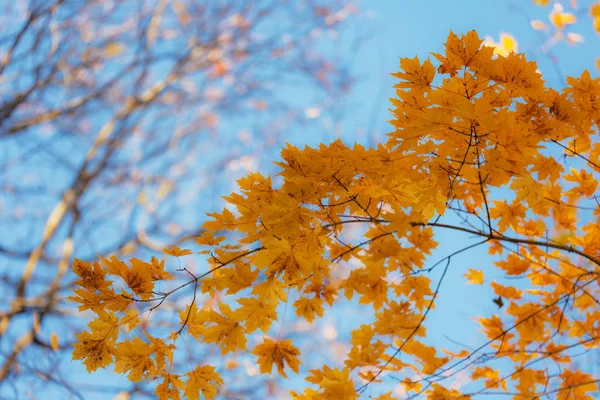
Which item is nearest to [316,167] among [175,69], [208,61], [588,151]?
[588,151]

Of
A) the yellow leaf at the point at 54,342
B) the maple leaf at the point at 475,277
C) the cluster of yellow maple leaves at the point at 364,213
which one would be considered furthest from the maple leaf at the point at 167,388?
the yellow leaf at the point at 54,342

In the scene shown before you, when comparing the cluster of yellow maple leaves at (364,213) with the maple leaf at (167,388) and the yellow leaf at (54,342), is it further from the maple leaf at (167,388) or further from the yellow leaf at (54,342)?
the yellow leaf at (54,342)

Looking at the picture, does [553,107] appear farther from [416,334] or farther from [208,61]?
[208,61]

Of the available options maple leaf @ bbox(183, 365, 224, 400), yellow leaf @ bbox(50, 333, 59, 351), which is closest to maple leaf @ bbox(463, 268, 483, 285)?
maple leaf @ bbox(183, 365, 224, 400)

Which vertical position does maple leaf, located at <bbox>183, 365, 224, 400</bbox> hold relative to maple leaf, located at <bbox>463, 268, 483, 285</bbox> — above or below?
below

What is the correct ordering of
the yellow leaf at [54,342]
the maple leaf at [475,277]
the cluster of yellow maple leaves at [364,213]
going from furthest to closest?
the yellow leaf at [54,342]
the maple leaf at [475,277]
the cluster of yellow maple leaves at [364,213]

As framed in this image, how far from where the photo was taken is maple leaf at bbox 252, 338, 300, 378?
1368 millimetres

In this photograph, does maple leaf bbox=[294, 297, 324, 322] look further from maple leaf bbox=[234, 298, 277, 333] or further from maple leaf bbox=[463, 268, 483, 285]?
maple leaf bbox=[463, 268, 483, 285]

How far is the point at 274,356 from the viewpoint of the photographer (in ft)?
4.50

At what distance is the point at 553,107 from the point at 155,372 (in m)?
1.23

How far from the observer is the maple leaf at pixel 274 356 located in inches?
53.9

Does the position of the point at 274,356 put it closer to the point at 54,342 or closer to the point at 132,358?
the point at 132,358

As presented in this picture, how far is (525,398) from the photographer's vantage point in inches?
62.6

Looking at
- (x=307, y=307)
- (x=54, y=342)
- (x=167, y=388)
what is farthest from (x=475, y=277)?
(x=54, y=342)
